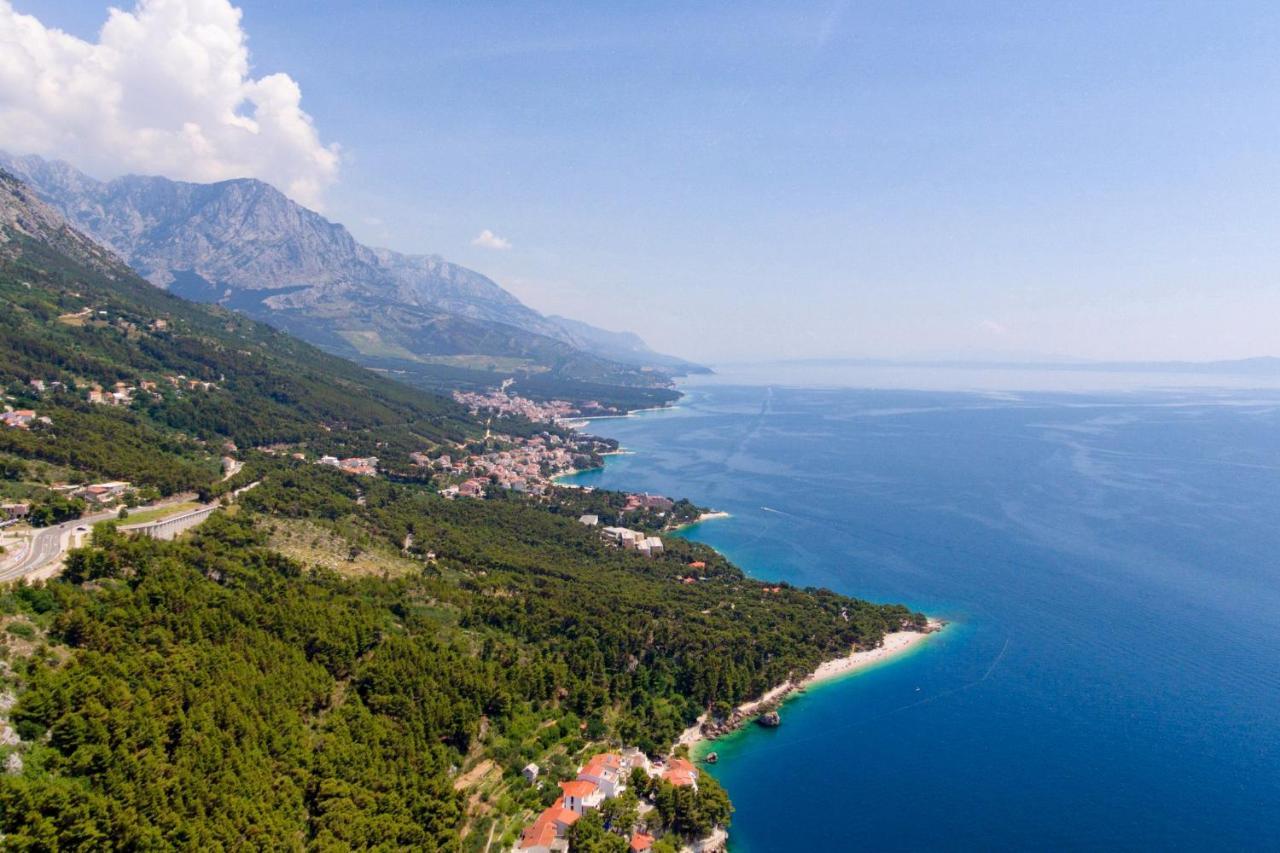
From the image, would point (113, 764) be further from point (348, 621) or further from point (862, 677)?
point (862, 677)

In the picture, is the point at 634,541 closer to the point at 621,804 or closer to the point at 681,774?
the point at 681,774

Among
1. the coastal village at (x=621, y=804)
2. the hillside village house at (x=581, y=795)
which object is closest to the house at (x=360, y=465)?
the coastal village at (x=621, y=804)

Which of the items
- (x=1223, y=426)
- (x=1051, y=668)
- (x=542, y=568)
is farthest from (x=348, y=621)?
(x=1223, y=426)

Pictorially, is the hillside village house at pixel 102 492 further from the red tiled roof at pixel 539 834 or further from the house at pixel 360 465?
the red tiled roof at pixel 539 834

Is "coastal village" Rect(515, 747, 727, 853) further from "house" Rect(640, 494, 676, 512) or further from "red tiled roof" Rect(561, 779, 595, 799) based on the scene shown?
"house" Rect(640, 494, 676, 512)

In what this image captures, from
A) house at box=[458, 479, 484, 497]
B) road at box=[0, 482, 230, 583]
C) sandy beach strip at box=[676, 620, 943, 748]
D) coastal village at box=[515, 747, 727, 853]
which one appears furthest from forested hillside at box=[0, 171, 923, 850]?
house at box=[458, 479, 484, 497]

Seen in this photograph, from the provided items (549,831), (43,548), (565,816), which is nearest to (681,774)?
(565,816)
